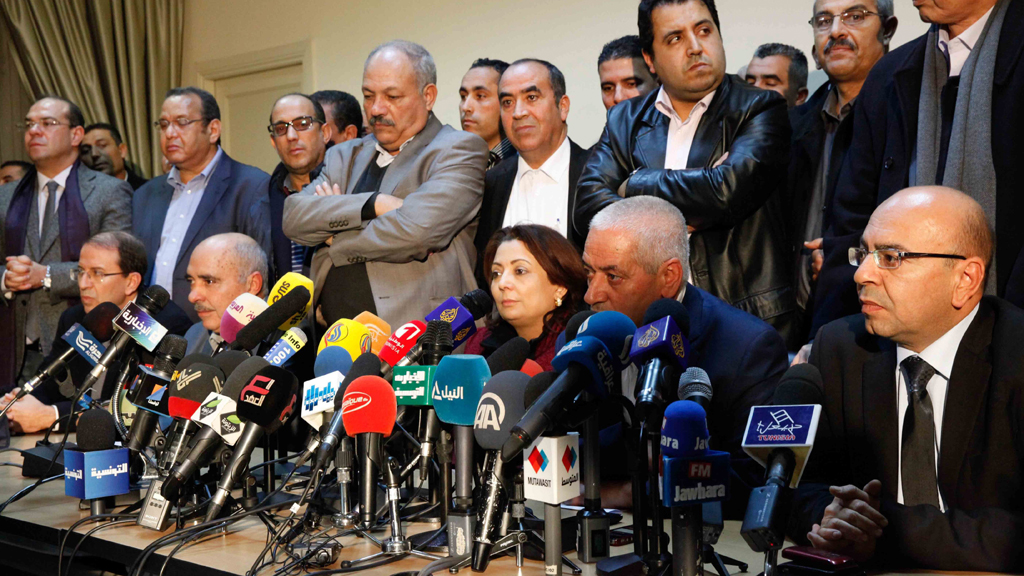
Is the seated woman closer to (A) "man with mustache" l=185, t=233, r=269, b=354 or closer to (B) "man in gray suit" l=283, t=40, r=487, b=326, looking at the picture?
(B) "man in gray suit" l=283, t=40, r=487, b=326

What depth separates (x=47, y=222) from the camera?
5172 millimetres

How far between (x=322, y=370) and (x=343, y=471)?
365 mm

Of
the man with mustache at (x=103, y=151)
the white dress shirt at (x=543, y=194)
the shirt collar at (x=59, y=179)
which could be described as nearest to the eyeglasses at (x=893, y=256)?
the white dress shirt at (x=543, y=194)

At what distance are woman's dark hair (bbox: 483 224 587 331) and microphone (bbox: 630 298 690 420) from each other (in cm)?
130

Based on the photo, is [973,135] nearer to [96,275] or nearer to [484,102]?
[484,102]

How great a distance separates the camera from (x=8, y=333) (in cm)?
508

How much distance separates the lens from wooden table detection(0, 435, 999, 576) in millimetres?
1976

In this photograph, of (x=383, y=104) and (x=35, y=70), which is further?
(x=35, y=70)

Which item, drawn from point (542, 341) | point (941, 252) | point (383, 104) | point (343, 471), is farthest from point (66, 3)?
point (941, 252)

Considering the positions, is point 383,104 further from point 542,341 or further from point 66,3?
point 66,3

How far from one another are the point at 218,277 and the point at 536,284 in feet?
4.71

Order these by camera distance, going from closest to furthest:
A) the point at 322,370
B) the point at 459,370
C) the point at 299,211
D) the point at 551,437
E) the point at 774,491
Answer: the point at 774,491 < the point at 551,437 < the point at 459,370 < the point at 322,370 < the point at 299,211

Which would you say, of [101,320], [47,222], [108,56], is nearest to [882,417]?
[101,320]

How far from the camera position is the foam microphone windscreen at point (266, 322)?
267 centimetres
